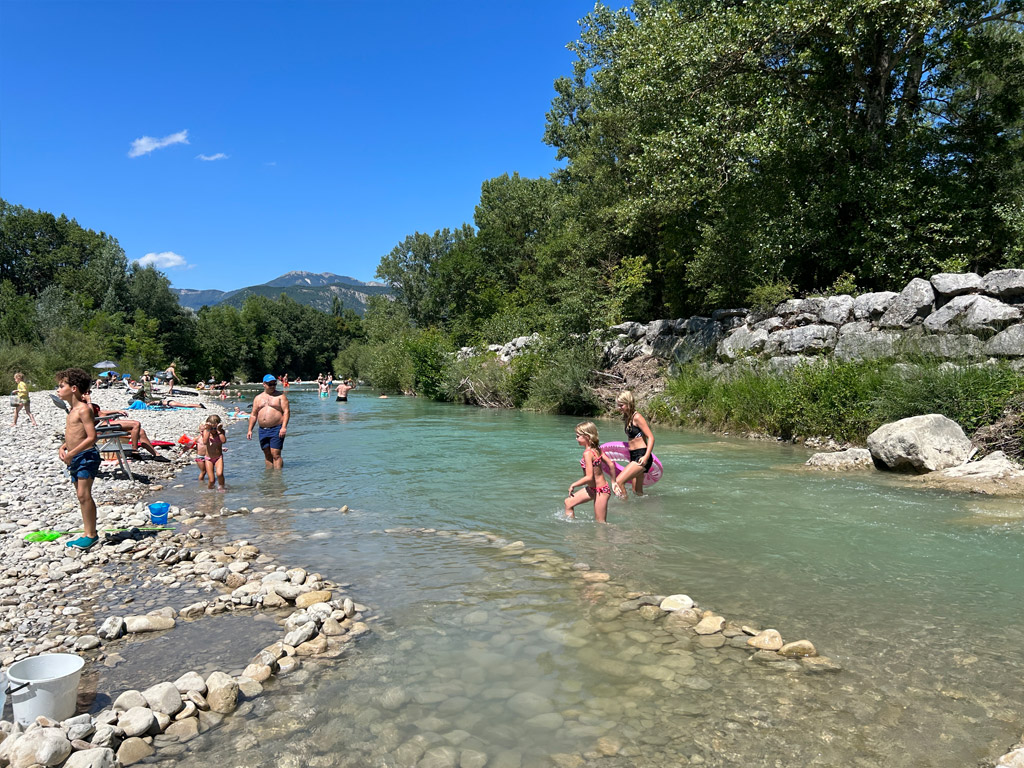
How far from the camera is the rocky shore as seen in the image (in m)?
3.66

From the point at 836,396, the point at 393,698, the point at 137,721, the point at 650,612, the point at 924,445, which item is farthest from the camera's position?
the point at 836,396

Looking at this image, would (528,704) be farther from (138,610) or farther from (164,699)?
(138,610)

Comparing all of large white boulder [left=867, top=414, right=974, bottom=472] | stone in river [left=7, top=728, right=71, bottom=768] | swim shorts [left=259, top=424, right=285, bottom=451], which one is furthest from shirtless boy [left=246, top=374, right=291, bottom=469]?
large white boulder [left=867, top=414, right=974, bottom=472]

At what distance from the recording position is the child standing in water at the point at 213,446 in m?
11.7

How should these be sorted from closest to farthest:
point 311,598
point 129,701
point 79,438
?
1. point 129,701
2. point 311,598
3. point 79,438

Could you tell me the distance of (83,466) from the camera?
736 centimetres

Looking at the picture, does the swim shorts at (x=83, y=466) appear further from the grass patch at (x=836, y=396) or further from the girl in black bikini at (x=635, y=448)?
the grass patch at (x=836, y=396)

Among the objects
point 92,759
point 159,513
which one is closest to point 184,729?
point 92,759

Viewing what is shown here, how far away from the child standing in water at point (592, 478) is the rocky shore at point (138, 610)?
3777 millimetres

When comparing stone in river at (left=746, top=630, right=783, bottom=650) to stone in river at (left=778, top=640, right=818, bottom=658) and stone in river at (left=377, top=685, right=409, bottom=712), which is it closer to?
stone in river at (left=778, top=640, right=818, bottom=658)

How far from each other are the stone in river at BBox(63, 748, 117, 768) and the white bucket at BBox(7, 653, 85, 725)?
18.3 inches

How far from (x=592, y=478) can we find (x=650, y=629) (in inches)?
137

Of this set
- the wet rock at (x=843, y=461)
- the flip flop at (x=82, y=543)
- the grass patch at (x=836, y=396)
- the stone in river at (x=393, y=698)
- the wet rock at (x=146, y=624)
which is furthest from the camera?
the wet rock at (x=843, y=461)

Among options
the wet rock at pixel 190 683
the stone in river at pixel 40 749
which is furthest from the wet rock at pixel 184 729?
the stone in river at pixel 40 749
